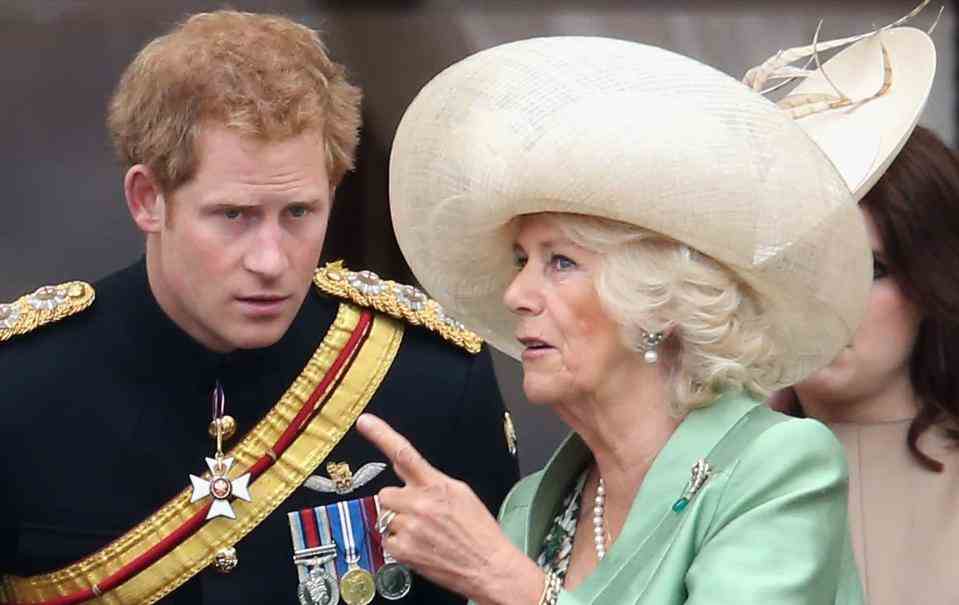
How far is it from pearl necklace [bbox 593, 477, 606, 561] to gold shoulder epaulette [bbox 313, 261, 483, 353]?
585 millimetres

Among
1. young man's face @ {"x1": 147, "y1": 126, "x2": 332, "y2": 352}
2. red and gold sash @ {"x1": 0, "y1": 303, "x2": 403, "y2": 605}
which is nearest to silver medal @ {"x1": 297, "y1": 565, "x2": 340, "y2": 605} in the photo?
red and gold sash @ {"x1": 0, "y1": 303, "x2": 403, "y2": 605}

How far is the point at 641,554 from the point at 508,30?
2245mm

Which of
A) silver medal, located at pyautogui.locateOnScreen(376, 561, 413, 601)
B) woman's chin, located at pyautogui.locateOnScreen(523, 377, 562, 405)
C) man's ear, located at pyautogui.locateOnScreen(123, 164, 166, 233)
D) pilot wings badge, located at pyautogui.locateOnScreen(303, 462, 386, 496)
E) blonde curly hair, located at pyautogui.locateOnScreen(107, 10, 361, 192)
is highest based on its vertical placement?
blonde curly hair, located at pyautogui.locateOnScreen(107, 10, 361, 192)

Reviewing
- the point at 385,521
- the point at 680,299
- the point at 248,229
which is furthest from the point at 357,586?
the point at 680,299

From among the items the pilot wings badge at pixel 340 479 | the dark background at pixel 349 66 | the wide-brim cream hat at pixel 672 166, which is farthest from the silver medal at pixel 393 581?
the dark background at pixel 349 66

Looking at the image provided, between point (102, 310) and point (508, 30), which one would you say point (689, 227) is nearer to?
point (102, 310)

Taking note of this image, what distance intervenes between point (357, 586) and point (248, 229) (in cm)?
57

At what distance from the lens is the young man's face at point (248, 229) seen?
3.15 meters

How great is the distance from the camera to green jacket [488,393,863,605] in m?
2.71

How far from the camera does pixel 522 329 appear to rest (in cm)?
290

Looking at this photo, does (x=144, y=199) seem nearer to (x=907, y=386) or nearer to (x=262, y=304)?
(x=262, y=304)

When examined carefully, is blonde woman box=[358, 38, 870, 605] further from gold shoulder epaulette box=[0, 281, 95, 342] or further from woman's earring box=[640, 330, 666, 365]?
gold shoulder epaulette box=[0, 281, 95, 342]

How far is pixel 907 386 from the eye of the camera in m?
3.50

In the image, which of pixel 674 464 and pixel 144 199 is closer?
pixel 674 464
